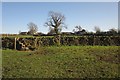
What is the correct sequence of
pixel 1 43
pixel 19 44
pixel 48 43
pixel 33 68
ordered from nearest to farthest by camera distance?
1. pixel 33 68
2. pixel 19 44
3. pixel 1 43
4. pixel 48 43

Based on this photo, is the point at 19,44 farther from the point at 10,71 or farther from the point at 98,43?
the point at 10,71

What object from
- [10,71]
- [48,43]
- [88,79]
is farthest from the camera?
[48,43]

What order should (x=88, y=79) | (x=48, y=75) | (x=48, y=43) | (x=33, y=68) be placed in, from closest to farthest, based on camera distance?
(x=88, y=79) < (x=48, y=75) < (x=33, y=68) < (x=48, y=43)

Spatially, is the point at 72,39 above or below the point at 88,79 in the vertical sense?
above

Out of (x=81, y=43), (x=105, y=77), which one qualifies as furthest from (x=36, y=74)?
(x=81, y=43)

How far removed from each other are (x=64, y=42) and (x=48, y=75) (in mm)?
17647

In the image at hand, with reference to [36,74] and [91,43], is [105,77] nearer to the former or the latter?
[36,74]

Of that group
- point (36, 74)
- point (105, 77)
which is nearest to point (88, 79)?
point (105, 77)

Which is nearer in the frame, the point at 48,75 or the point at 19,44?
the point at 48,75

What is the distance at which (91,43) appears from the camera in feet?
88.8

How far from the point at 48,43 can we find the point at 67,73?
16612 mm

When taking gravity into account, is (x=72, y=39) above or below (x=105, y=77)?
above

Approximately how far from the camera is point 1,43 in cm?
2452

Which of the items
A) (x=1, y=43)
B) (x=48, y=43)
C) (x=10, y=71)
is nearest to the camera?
(x=10, y=71)
